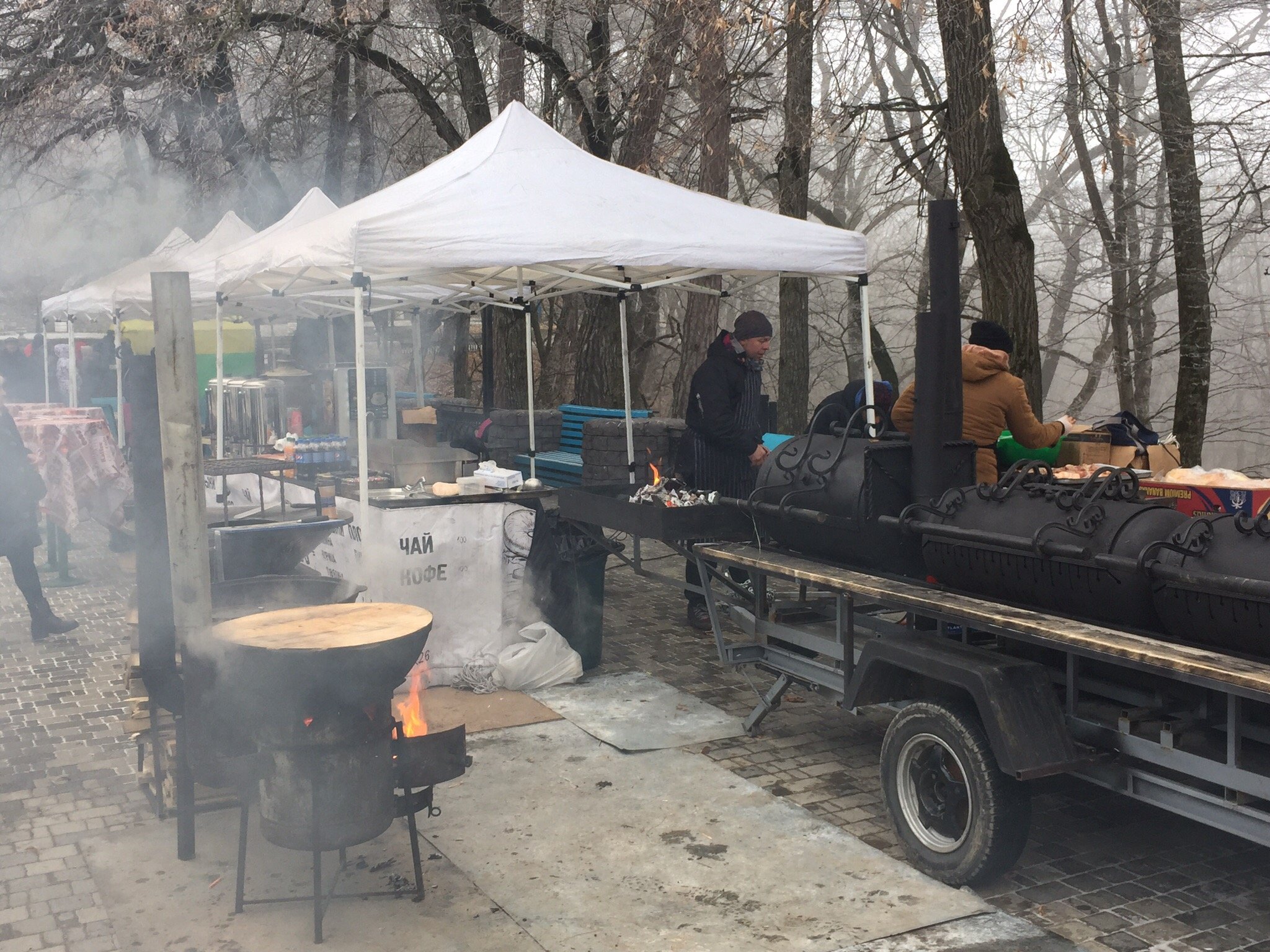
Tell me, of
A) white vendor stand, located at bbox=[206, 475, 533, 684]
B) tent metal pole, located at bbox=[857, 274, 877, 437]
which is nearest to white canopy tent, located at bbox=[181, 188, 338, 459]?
white vendor stand, located at bbox=[206, 475, 533, 684]

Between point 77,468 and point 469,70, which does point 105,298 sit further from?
point 469,70

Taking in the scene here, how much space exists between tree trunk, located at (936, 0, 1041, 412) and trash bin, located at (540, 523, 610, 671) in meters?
4.10

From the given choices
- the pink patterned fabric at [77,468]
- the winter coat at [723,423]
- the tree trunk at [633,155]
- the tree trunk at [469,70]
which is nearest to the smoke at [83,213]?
the pink patterned fabric at [77,468]

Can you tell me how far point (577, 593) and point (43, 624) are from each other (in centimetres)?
434

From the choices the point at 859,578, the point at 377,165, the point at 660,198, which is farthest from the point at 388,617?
the point at 377,165

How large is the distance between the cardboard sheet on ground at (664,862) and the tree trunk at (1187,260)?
310 inches

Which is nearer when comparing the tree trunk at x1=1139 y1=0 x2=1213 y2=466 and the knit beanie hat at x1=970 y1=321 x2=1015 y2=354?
the knit beanie hat at x1=970 y1=321 x2=1015 y2=354

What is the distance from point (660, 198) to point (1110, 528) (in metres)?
4.50

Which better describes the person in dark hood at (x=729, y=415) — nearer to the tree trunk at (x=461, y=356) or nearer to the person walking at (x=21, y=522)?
the person walking at (x=21, y=522)

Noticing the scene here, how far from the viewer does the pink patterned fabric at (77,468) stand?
1173cm

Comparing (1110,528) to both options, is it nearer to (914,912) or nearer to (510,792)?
(914,912)

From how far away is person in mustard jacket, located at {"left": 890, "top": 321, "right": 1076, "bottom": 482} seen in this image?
596cm

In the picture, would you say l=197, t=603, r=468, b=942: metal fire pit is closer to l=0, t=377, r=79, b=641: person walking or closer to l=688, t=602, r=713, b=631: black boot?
l=688, t=602, r=713, b=631: black boot

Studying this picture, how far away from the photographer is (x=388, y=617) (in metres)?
4.60
